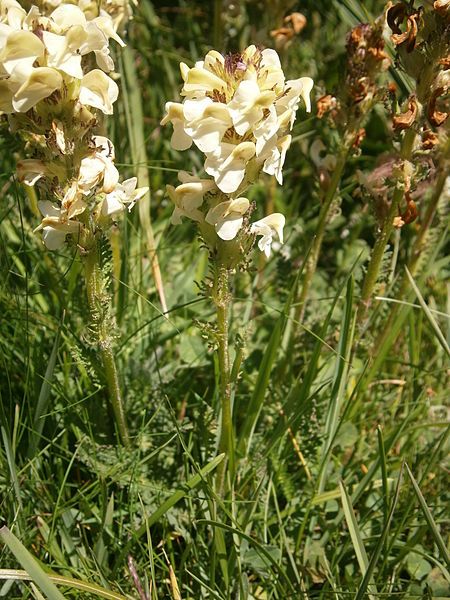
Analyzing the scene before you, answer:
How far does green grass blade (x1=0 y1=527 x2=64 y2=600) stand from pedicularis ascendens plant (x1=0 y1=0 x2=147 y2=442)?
2.15ft

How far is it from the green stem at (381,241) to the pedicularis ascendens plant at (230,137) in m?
0.51

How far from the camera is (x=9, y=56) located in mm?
1529

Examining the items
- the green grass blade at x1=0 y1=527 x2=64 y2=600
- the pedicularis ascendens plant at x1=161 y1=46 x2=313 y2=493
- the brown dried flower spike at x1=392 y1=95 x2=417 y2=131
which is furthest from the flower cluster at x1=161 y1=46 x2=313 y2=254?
the green grass blade at x1=0 y1=527 x2=64 y2=600

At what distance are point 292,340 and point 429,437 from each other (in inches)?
24.6

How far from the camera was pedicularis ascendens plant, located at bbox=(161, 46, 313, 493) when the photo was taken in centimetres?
159

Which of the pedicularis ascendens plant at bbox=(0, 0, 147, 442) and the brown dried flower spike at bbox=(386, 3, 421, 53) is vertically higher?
the brown dried flower spike at bbox=(386, 3, 421, 53)

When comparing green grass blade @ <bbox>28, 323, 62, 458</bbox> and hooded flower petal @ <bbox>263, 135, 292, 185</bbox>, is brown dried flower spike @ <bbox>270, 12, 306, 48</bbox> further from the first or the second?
green grass blade @ <bbox>28, 323, 62, 458</bbox>

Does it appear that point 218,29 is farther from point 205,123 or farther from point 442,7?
point 205,123

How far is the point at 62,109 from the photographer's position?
167 centimetres

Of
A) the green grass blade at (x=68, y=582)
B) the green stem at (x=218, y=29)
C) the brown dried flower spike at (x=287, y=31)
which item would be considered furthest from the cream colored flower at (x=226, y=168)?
the green stem at (x=218, y=29)

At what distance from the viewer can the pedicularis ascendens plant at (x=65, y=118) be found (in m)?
1.54

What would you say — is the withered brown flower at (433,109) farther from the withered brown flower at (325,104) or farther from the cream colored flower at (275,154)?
the cream colored flower at (275,154)

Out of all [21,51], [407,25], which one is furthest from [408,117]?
[21,51]

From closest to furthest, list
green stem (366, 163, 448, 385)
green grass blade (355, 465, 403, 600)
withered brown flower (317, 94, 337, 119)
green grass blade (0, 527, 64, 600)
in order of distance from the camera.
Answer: green grass blade (0, 527, 64, 600) → green grass blade (355, 465, 403, 600) → withered brown flower (317, 94, 337, 119) → green stem (366, 163, 448, 385)
